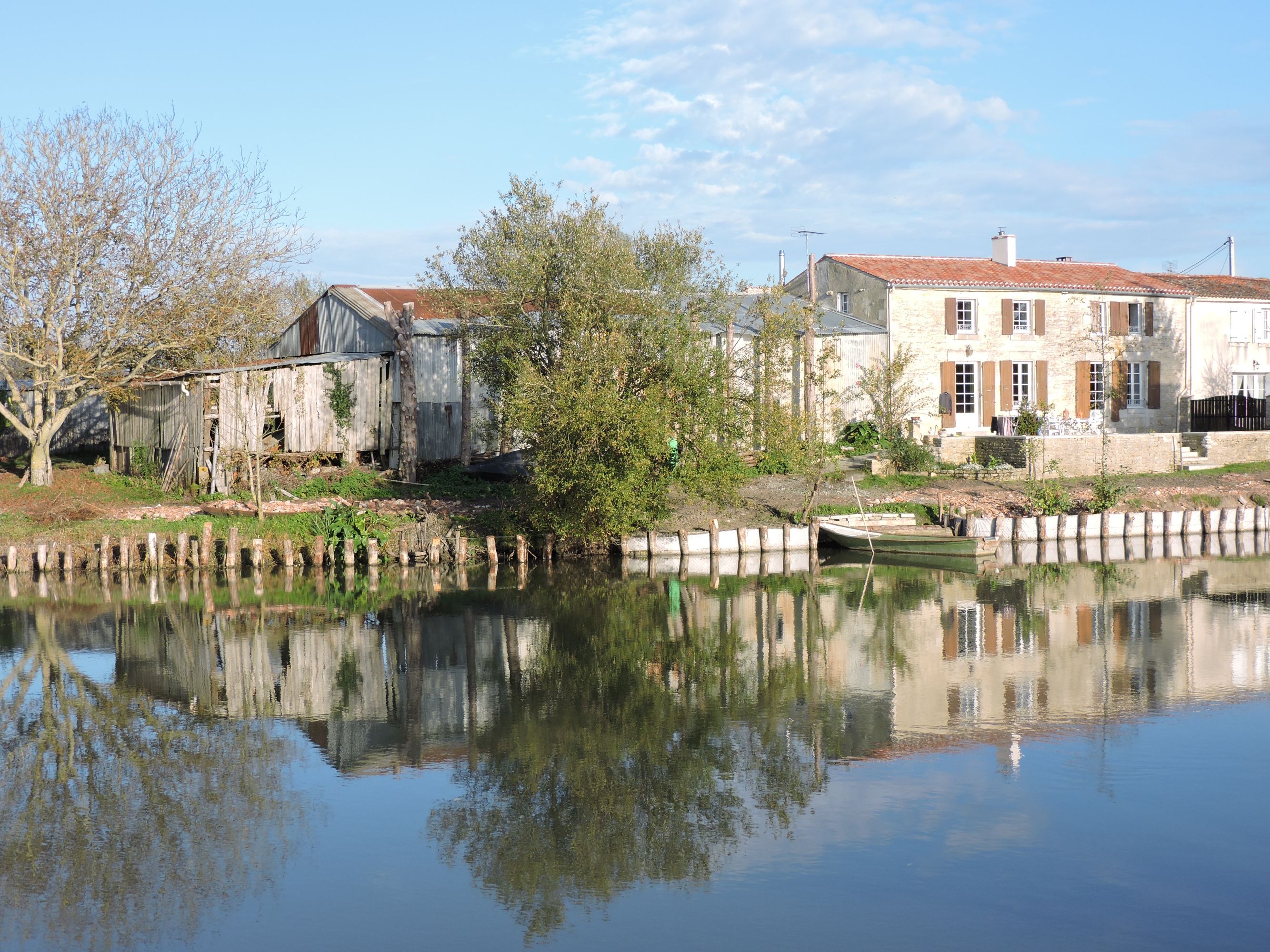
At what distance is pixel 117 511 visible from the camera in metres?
27.2

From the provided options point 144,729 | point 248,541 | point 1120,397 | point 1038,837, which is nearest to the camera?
point 1038,837

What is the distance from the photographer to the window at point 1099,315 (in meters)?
42.7

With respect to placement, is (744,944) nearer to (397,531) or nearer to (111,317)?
(397,531)

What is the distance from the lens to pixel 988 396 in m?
41.2

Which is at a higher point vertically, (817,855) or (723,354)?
(723,354)

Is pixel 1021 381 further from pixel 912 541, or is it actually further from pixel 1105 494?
pixel 912 541

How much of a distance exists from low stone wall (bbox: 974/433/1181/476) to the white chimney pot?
1073 centimetres

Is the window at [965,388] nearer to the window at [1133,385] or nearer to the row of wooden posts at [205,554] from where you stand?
the window at [1133,385]

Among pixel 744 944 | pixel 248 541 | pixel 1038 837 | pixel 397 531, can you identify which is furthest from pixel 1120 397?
pixel 744 944

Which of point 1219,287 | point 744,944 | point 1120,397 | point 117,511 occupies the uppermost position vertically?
point 1219,287

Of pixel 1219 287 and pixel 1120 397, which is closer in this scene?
pixel 1120 397

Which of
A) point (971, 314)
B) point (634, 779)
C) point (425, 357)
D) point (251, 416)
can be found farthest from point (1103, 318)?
point (634, 779)

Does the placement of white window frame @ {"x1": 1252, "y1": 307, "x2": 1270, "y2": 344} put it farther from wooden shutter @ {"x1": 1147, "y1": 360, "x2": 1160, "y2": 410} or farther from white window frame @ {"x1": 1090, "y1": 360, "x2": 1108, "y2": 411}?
white window frame @ {"x1": 1090, "y1": 360, "x2": 1108, "y2": 411}

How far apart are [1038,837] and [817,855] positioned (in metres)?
2.00
